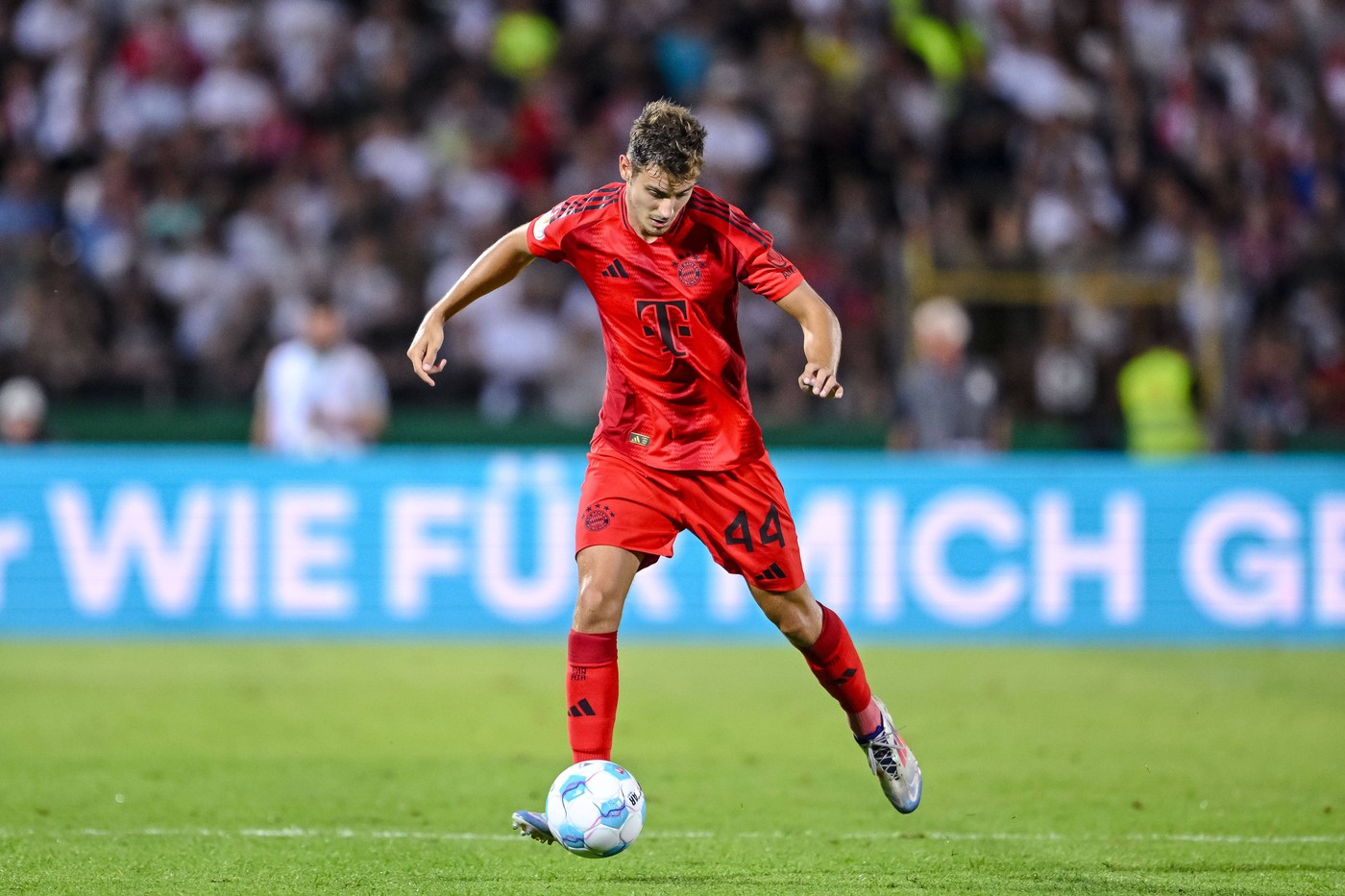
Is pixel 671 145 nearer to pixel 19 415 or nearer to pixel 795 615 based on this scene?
pixel 795 615

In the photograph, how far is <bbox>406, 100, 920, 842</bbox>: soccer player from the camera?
5.58m

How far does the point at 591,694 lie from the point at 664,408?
3.15ft

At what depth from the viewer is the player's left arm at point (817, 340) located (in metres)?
5.30

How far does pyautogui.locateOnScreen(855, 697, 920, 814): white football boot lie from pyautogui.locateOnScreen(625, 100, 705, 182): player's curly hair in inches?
76.8

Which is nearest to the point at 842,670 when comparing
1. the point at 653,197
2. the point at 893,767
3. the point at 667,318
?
the point at 893,767

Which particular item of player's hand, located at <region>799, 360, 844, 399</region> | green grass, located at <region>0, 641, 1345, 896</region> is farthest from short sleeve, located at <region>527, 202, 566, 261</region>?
green grass, located at <region>0, 641, 1345, 896</region>

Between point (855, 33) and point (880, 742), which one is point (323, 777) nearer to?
point (880, 742)

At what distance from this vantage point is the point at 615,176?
50.4 ft

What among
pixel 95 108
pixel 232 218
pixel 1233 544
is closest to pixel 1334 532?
pixel 1233 544

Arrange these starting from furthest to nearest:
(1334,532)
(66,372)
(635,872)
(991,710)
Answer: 1. (66,372)
2. (1334,532)
3. (991,710)
4. (635,872)

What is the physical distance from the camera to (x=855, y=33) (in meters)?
16.9

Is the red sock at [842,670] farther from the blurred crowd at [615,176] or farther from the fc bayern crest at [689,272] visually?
the blurred crowd at [615,176]

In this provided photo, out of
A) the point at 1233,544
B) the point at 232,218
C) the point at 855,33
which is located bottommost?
the point at 1233,544

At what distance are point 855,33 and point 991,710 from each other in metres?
9.40
